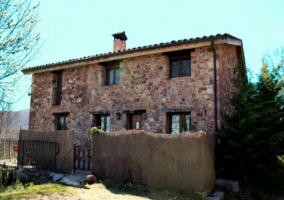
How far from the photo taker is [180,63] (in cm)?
1049

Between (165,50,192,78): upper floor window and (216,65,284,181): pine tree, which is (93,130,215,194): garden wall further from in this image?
(165,50,192,78): upper floor window

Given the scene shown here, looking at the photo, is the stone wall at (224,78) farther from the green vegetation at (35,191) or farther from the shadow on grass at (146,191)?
the green vegetation at (35,191)

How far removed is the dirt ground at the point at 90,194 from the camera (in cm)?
648

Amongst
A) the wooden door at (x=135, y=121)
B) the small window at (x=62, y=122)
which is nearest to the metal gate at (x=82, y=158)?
the wooden door at (x=135, y=121)

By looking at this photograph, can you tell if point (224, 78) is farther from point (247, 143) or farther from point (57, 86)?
point (57, 86)

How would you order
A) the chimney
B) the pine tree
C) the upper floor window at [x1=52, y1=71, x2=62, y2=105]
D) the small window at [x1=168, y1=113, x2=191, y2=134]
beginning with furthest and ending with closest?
1. the chimney
2. the upper floor window at [x1=52, y1=71, x2=62, y2=105]
3. the small window at [x1=168, y1=113, x2=191, y2=134]
4. the pine tree

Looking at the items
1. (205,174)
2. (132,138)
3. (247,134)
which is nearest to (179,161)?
(205,174)

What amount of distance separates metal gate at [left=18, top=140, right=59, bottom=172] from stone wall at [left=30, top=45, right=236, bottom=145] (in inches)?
99.2

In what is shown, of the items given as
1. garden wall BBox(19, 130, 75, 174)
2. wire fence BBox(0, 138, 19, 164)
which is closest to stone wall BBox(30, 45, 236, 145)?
wire fence BBox(0, 138, 19, 164)

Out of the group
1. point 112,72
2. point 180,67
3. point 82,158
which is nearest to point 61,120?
point 112,72

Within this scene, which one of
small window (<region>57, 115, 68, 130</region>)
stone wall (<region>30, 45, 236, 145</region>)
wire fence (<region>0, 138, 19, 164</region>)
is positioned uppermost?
stone wall (<region>30, 45, 236, 145</region>)

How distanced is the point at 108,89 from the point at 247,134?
6384 mm

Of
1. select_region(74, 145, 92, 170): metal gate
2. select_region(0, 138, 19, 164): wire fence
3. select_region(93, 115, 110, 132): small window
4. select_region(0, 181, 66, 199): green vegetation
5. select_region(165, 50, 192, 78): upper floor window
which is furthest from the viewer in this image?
select_region(93, 115, 110, 132): small window

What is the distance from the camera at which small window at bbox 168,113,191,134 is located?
32.7 ft
